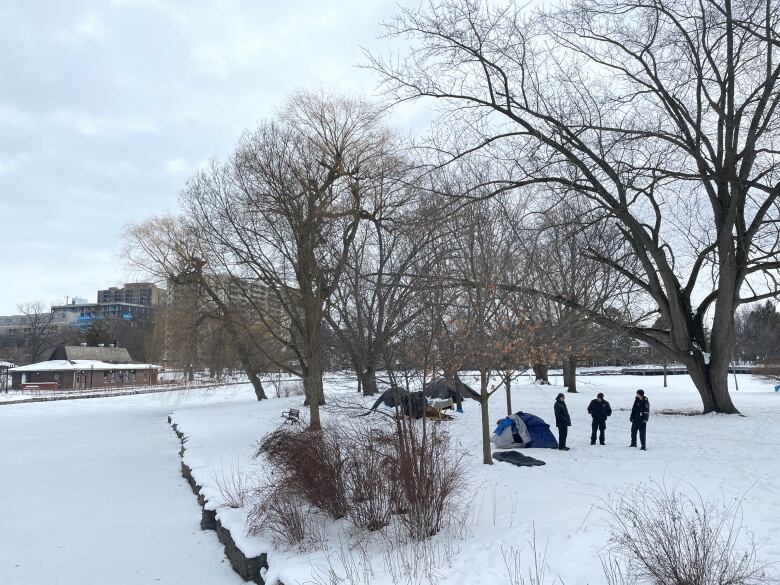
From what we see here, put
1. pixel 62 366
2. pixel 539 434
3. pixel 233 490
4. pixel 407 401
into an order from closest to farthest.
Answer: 1. pixel 407 401
2. pixel 233 490
3. pixel 539 434
4. pixel 62 366

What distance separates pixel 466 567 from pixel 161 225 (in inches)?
1202

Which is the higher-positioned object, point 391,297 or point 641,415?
point 391,297

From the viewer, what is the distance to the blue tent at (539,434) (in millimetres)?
13555

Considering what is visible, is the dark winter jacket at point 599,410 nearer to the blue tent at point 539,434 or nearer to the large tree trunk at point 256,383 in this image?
the blue tent at point 539,434

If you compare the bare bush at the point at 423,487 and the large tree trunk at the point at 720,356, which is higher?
the large tree trunk at the point at 720,356

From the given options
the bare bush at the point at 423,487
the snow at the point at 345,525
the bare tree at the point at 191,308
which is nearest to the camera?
the snow at the point at 345,525

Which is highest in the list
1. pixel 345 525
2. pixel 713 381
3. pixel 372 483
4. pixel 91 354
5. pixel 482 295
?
pixel 482 295

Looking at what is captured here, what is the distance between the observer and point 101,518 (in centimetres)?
1077

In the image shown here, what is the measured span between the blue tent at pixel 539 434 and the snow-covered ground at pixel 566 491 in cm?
56

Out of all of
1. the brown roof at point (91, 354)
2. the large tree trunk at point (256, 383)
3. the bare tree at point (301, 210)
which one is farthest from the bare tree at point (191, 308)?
the brown roof at point (91, 354)

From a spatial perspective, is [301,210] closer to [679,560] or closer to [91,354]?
[679,560]

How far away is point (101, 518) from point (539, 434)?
876cm

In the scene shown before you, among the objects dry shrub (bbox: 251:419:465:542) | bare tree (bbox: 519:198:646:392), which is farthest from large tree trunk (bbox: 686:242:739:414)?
dry shrub (bbox: 251:419:465:542)

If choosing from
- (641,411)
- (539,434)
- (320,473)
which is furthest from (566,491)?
(641,411)
